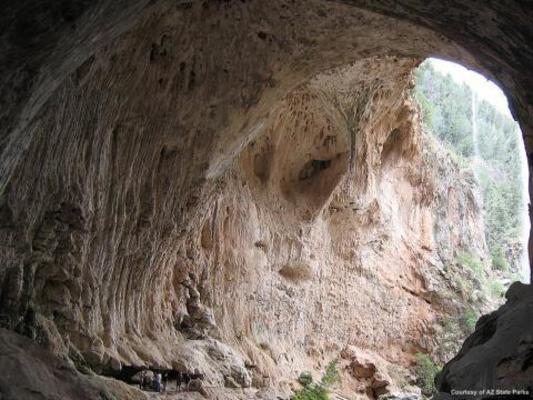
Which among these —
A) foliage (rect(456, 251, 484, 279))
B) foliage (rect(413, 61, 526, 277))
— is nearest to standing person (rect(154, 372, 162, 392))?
foliage (rect(456, 251, 484, 279))

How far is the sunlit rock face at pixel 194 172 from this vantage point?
16.9 feet

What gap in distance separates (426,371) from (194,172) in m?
8.95

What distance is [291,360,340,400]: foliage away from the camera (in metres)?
9.76

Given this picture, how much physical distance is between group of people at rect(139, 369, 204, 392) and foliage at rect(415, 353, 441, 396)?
739 cm

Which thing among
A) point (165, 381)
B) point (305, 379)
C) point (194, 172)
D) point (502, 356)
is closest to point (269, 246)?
Result: point (305, 379)

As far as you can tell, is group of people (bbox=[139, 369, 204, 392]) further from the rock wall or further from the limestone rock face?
the limestone rock face

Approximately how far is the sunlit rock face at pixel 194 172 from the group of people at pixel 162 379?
0.17 meters

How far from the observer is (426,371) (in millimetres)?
13594

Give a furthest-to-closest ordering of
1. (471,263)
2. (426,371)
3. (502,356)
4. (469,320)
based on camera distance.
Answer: (471,263)
(469,320)
(426,371)
(502,356)

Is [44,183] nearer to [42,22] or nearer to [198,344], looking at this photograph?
[42,22]

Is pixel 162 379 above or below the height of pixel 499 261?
below

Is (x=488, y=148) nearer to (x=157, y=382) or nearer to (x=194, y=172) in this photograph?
(x=194, y=172)

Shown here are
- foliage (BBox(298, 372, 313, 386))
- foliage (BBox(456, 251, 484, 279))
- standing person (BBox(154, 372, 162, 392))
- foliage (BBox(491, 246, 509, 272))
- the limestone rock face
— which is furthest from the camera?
foliage (BBox(491, 246, 509, 272))

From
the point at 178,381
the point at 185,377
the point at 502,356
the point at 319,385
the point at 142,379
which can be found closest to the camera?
the point at 502,356
